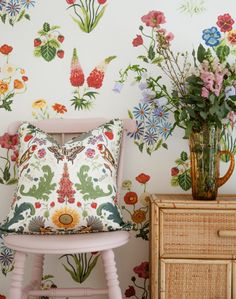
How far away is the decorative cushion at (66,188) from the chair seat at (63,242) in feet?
0.16

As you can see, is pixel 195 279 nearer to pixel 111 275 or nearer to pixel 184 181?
pixel 111 275

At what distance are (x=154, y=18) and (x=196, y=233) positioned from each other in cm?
97

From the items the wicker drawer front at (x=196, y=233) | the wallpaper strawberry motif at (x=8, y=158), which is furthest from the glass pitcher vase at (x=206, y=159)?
the wallpaper strawberry motif at (x=8, y=158)

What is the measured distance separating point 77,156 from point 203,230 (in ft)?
1.71

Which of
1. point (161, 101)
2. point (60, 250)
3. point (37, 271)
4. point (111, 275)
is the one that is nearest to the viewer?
point (60, 250)

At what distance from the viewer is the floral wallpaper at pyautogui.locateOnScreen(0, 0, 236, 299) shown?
1.86 metres

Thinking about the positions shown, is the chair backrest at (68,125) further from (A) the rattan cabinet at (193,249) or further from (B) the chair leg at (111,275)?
(B) the chair leg at (111,275)

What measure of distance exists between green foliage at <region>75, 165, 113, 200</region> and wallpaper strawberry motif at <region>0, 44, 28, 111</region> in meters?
0.59

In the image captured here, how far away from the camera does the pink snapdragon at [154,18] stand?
6.19 feet

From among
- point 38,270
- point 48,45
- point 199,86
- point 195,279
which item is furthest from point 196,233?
point 48,45

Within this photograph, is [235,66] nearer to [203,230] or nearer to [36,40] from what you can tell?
[203,230]

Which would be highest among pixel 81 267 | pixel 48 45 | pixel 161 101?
pixel 48 45

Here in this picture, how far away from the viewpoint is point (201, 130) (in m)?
1.57

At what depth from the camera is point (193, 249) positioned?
4.88 feet
